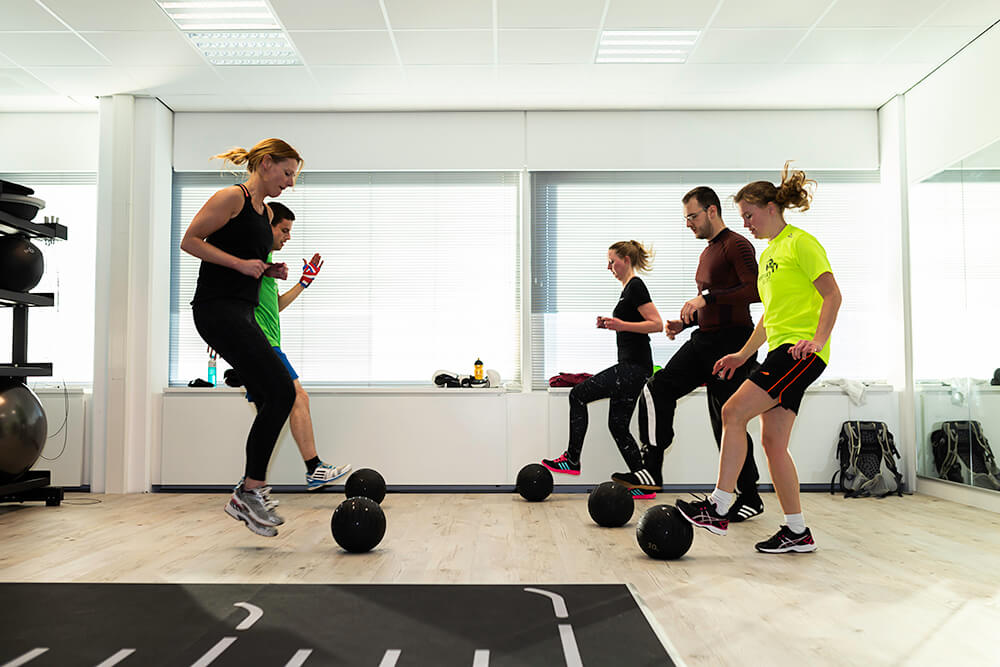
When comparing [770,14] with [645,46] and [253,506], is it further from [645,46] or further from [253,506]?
[253,506]

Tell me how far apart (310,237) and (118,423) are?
1.79m

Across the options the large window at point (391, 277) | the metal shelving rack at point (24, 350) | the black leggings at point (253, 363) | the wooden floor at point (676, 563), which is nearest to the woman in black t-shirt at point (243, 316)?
the black leggings at point (253, 363)

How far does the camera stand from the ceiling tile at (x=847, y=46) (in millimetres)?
4348

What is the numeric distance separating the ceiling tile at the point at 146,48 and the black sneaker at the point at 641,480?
3.57 metres

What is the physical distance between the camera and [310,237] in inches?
219

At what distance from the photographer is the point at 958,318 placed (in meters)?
4.61

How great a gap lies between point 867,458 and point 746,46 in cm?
271

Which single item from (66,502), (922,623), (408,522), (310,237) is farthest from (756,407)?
(66,502)

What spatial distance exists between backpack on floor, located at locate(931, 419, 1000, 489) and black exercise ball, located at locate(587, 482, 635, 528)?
227 centimetres

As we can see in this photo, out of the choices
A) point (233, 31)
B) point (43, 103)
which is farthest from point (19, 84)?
point (233, 31)

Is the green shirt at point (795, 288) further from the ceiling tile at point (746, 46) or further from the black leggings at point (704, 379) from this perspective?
the ceiling tile at point (746, 46)

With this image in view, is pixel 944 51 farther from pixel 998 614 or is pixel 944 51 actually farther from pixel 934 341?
pixel 998 614

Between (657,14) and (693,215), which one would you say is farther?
(657,14)

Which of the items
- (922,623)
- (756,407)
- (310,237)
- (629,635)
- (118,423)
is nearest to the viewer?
(629,635)
